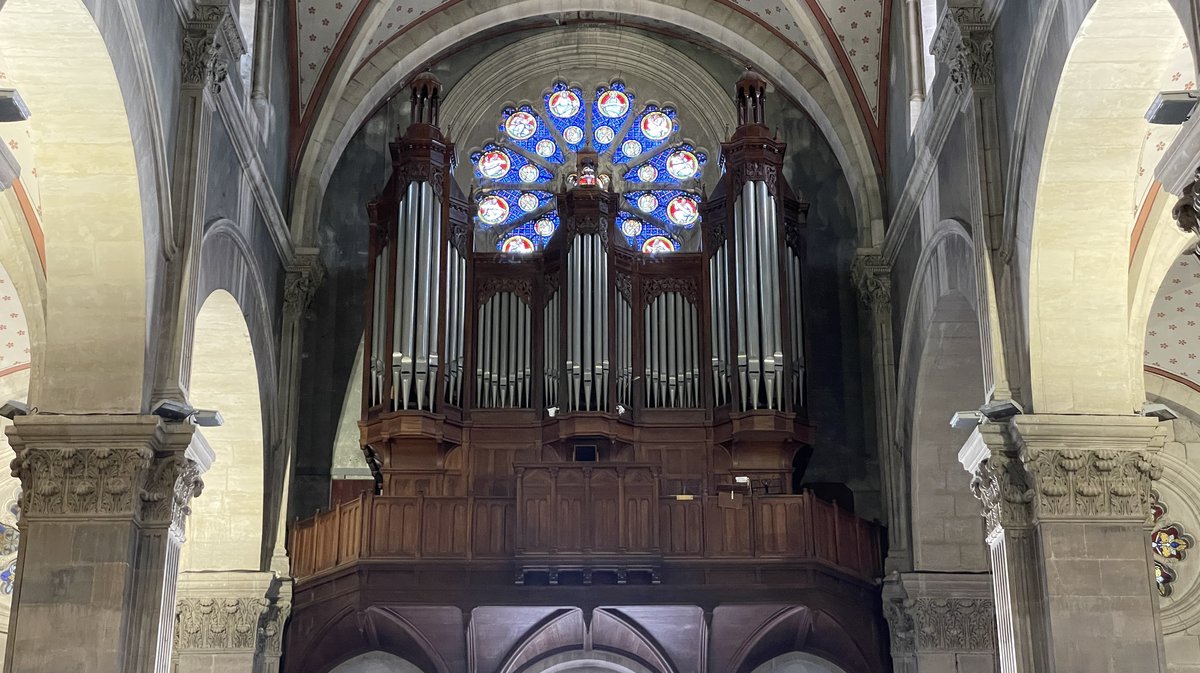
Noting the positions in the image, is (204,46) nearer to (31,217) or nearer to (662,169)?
(31,217)

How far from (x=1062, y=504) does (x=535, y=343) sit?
7.97m

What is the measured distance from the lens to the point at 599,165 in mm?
22219

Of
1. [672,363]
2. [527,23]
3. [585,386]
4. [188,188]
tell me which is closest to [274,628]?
[585,386]

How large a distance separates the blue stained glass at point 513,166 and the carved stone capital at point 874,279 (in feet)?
15.9

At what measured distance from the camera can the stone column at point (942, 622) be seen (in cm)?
1762

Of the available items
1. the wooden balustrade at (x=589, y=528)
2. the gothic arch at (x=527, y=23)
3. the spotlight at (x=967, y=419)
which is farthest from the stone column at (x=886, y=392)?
the spotlight at (x=967, y=419)

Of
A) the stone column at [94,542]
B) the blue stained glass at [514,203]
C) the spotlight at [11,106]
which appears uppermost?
the blue stained glass at [514,203]

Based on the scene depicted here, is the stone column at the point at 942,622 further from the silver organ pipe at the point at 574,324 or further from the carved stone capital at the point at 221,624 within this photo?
the carved stone capital at the point at 221,624

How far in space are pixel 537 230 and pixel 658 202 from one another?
171cm

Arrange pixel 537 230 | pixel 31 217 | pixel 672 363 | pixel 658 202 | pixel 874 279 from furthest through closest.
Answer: pixel 658 202 < pixel 537 230 < pixel 874 279 < pixel 672 363 < pixel 31 217

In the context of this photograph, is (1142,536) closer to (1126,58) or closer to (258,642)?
(1126,58)

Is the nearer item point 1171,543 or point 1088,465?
Answer: point 1088,465

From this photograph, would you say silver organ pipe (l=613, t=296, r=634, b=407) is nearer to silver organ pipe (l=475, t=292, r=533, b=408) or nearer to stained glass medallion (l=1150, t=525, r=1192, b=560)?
silver organ pipe (l=475, t=292, r=533, b=408)

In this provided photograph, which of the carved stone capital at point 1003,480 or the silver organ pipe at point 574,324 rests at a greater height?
the silver organ pipe at point 574,324
